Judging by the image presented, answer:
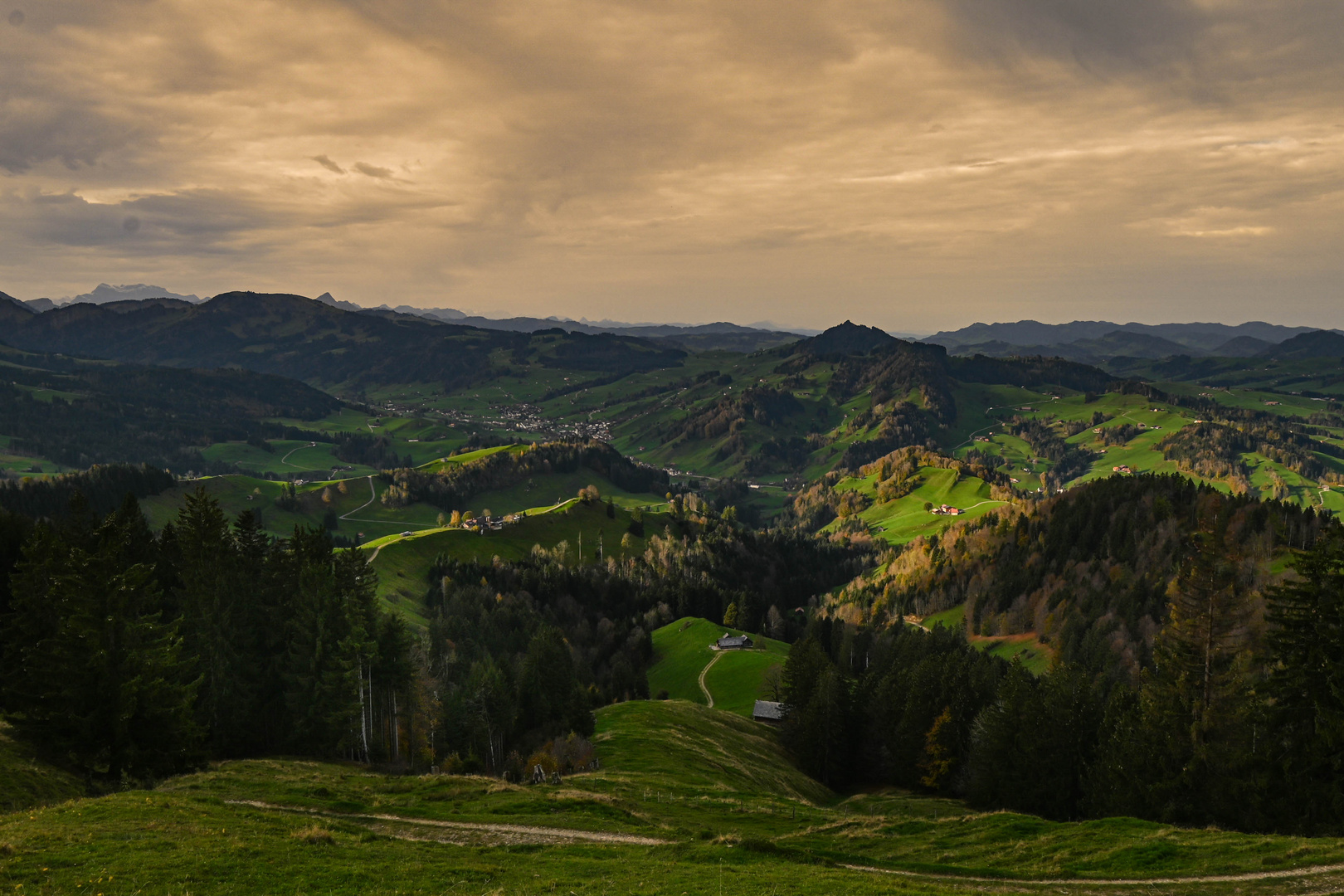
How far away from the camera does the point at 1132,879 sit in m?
40.8

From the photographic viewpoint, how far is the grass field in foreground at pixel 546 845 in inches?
1210

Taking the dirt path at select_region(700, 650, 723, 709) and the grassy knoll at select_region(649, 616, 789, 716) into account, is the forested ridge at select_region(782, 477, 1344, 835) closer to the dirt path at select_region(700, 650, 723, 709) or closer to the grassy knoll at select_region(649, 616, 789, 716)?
the grassy knoll at select_region(649, 616, 789, 716)

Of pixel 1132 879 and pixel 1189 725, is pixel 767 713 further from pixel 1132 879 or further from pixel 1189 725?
pixel 1132 879

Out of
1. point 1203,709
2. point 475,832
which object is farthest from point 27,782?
point 1203,709

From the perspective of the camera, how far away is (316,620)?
239 feet

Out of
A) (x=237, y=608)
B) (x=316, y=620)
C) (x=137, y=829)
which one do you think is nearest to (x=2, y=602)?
(x=237, y=608)

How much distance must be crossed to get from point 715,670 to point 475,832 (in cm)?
13272

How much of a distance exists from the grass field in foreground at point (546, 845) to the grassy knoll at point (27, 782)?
20.7 feet

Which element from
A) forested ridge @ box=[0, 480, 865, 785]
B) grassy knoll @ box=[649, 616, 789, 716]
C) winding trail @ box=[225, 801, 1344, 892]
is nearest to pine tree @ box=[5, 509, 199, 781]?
forested ridge @ box=[0, 480, 865, 785]

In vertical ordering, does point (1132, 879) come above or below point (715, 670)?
above

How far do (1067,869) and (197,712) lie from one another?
223 feet

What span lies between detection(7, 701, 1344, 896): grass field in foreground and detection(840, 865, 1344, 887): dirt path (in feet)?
0.94

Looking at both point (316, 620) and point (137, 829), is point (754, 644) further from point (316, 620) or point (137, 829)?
point (137, 829)

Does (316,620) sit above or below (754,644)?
above
